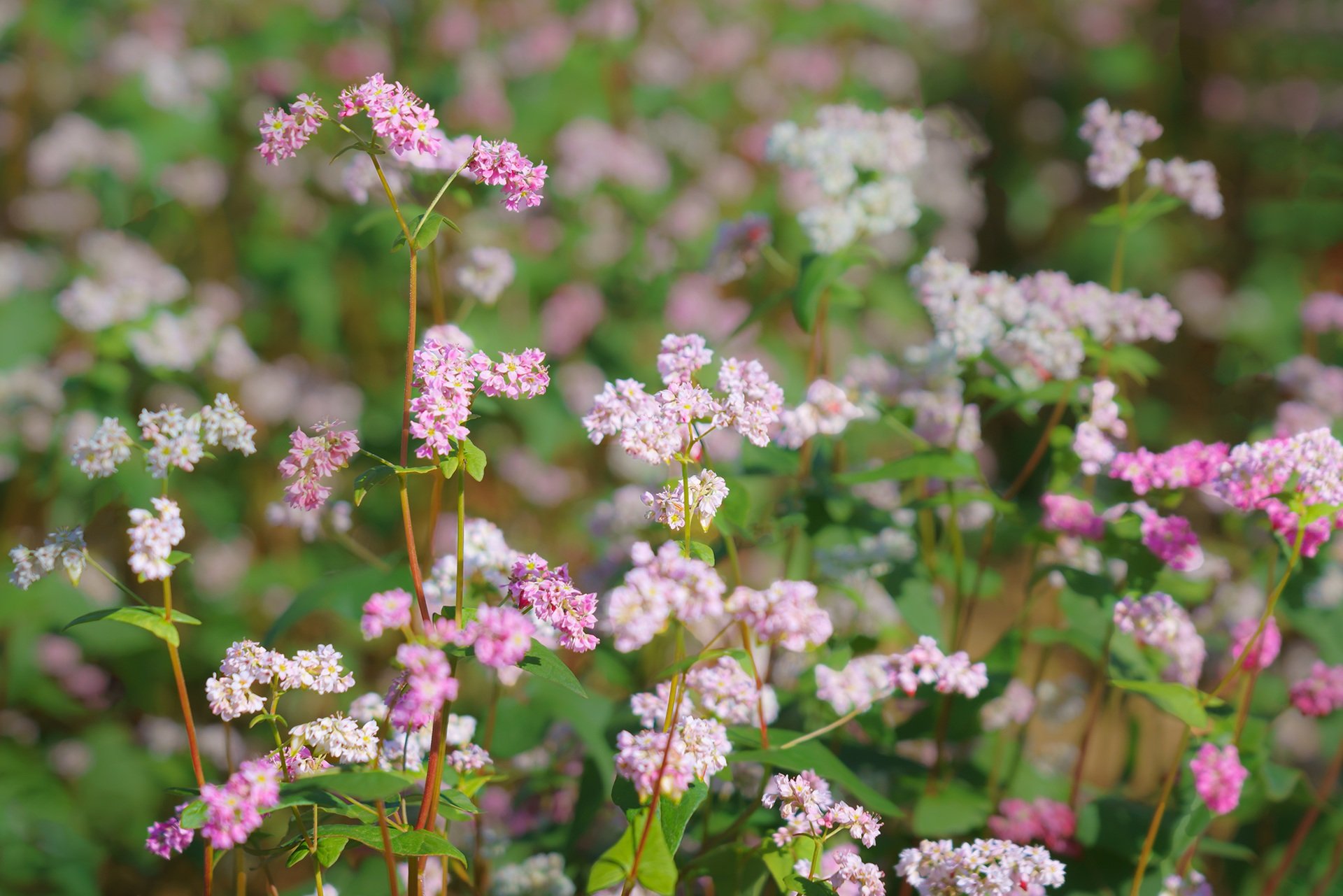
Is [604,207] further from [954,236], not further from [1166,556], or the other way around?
[1166,556]

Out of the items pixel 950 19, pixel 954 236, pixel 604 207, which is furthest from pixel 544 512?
pixel 950 19

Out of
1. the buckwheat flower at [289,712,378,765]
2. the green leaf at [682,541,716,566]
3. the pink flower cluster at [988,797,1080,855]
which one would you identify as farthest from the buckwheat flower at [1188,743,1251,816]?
the buckwheat flower at [289,712,378,765]

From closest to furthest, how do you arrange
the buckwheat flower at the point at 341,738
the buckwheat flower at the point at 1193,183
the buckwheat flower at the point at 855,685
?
the buckwheat flower at the point at 341,738
the buckwheat flower at the point at 855,685
the buckwheat flower at the point at 1193,183

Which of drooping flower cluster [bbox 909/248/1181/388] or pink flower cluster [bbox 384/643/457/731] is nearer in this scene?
pink flower cluster [bbox 384/643/457/731]

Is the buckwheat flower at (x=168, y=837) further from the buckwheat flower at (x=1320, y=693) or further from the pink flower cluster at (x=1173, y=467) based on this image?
the buckwheat flower at (x=1320, y=693)

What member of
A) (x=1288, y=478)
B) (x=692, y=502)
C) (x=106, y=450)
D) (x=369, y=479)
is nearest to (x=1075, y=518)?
(x=1288, y=478)

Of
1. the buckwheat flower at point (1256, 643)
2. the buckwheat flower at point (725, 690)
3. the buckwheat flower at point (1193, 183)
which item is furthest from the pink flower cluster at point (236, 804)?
the buckwheat flower at point (1193, 183)

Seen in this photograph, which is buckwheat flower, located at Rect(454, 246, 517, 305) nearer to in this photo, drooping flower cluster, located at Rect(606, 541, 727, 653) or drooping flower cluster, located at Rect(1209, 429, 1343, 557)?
drooping flower cluster, located at Rect(606, 541, 727, 653)
